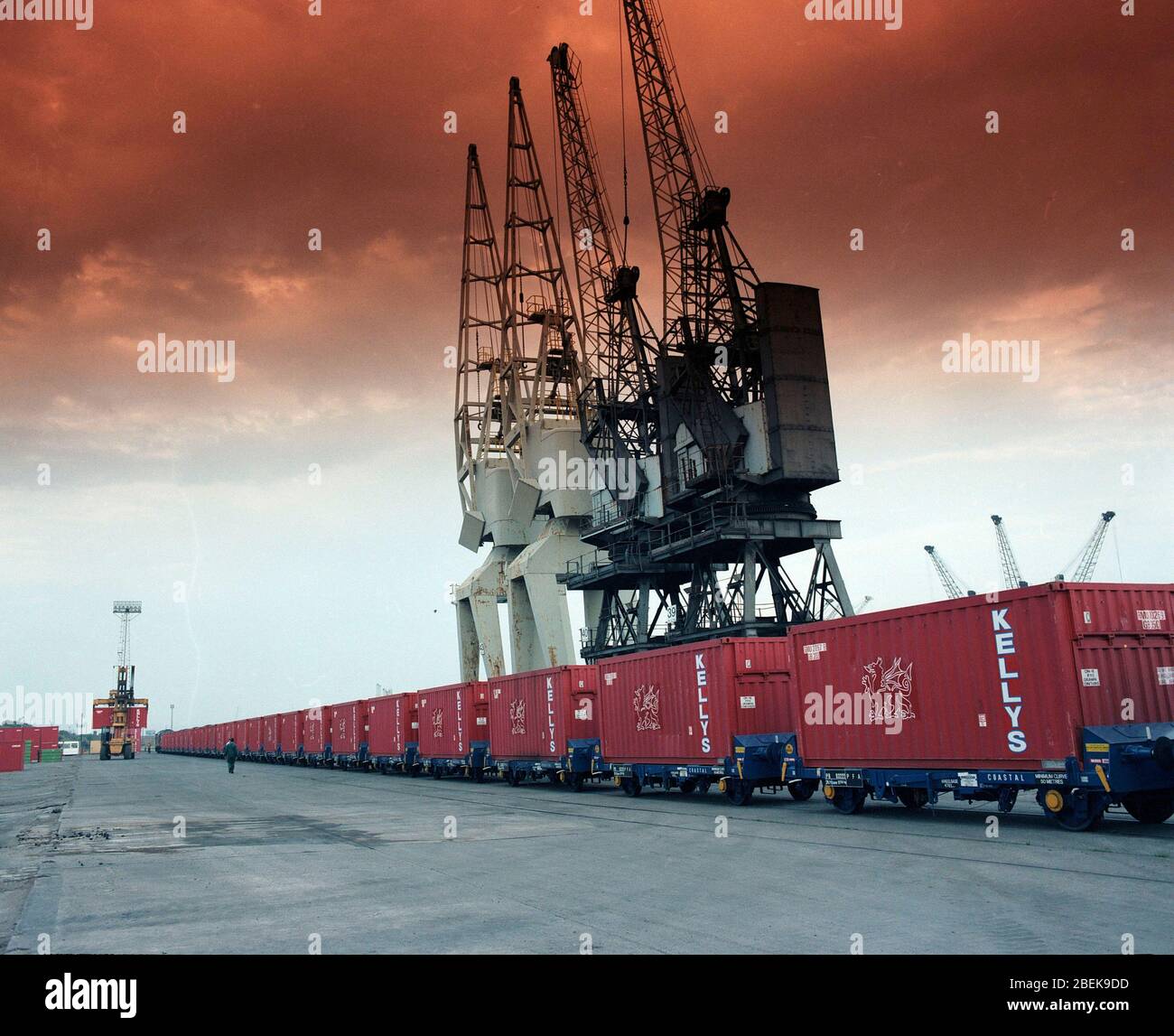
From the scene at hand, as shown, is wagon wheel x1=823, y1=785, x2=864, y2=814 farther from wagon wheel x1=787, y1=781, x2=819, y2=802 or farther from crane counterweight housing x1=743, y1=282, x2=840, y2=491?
crane counterweight housing x1=743, y1=282, x2=840, y2=491

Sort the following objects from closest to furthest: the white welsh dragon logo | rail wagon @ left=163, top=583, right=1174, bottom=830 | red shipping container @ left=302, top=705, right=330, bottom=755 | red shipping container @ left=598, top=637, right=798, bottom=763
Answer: rail wagon @ left=163, top=583, right=1174, bottom=830
the white welsh dragon logo
red shipping container @ left=598, top=637, right=798, bottom=763
red shipping container @ left=302, top=705, right=330, bottom=755

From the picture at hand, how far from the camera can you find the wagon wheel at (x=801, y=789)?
875 inches

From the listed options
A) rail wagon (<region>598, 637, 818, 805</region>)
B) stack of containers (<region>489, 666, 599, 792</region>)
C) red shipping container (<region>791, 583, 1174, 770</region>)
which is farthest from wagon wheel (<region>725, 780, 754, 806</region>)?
stack of containers (<region>489, 666, 599, 792</region>)

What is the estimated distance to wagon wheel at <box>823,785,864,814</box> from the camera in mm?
18688

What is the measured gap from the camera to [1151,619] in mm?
15117

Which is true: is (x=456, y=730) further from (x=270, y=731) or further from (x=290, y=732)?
(x=270, y=731)

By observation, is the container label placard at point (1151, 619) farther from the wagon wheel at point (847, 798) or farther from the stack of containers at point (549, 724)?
the stack of containers at point (549, 724)

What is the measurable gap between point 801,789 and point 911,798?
4.08 m

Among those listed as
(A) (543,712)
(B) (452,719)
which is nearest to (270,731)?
(B) (452,719)

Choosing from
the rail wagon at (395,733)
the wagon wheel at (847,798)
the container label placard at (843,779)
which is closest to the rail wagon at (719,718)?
the wagon wheel at (847,798)

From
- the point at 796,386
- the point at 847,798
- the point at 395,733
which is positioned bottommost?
the point at 847,798

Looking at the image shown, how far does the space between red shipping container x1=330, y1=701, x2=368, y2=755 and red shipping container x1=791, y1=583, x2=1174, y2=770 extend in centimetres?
3724

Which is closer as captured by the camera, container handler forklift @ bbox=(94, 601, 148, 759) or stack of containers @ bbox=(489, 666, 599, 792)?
stack of containers @ bbox=(489, 666, 599, 792)
